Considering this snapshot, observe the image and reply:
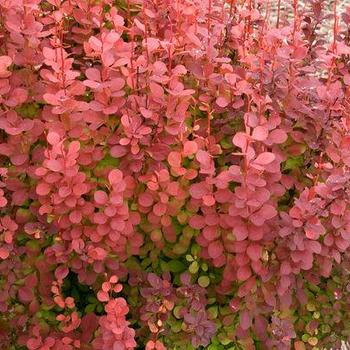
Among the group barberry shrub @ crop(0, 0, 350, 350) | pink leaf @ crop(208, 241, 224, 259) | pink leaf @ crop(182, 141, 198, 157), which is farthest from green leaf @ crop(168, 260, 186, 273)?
pink leaf @ crop(182, 141, 198, 157)

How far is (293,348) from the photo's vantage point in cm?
245

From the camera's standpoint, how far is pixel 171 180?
2039 millimetres

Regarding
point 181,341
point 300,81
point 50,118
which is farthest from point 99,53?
point 181,341

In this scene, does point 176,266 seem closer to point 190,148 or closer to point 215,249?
point 215,249

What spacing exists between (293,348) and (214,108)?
36.5 inches

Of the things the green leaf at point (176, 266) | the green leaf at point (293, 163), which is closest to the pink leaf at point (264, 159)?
the green leaf at point (293, 163)

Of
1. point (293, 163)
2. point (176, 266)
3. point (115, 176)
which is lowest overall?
point (176, 266)

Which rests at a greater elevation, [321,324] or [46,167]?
[46,167]

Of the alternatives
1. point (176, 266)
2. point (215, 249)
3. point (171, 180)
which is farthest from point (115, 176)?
point (176, 266)

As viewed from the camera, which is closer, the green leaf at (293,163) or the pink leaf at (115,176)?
the pink leaf at (115,176)

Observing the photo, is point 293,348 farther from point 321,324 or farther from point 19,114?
point 19,114

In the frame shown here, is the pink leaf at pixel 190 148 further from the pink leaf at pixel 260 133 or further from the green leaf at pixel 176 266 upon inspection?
the green leaf at pixel 176 266

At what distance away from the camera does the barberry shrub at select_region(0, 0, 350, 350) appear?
1913 mm

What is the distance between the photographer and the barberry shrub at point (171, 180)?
191cm
